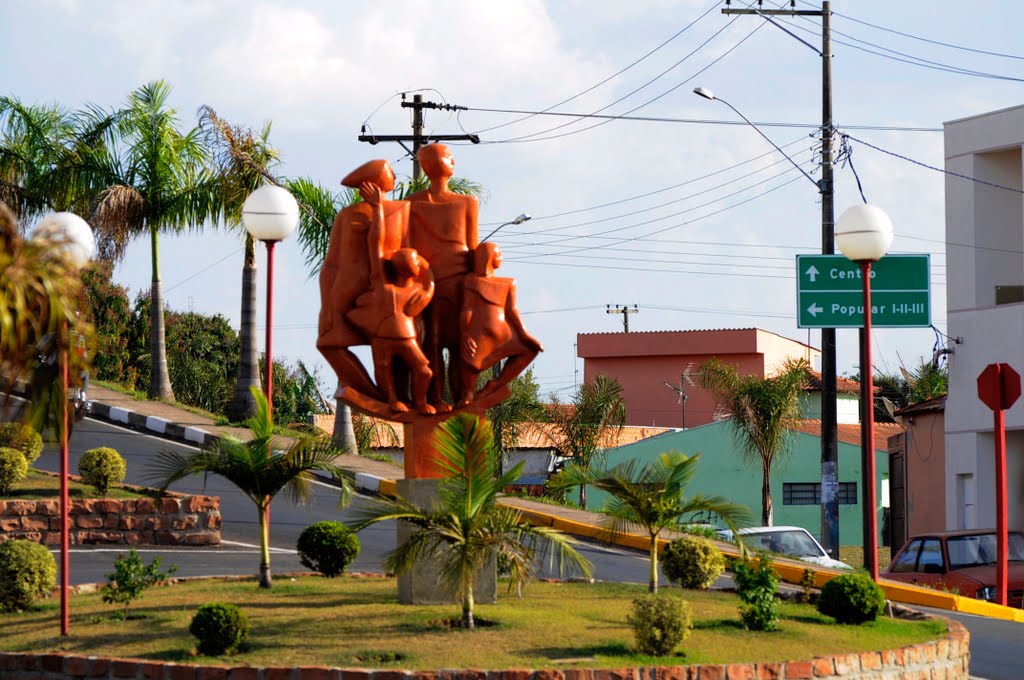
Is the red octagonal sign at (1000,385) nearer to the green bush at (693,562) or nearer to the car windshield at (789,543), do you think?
Result: the car windshield at (789,543)

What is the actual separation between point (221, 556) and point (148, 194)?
1312cm

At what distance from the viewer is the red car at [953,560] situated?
18641mm

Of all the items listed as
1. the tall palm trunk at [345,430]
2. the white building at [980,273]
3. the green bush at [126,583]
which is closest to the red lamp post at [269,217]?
the green bush at [126,583]

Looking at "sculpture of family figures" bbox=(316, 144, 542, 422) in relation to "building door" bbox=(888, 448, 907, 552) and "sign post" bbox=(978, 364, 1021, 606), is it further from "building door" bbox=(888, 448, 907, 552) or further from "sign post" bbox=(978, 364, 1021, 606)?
"building door" bbox=(888, 448, 907, 552)

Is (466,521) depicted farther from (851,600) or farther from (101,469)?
(101,469)

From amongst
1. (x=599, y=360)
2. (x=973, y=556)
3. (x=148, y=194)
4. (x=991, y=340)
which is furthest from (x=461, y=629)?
(x=599, y=360)

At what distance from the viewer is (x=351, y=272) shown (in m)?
13.4

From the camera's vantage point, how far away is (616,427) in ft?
107

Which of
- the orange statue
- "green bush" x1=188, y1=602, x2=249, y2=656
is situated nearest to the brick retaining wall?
"green bush" x1=188, y1=602, x2=249, y2=656

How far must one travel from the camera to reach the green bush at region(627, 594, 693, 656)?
1082 centimetres

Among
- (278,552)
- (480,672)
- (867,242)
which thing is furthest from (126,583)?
(867,242)

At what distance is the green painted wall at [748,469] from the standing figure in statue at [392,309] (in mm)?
26944

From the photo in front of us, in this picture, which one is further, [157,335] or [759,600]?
[157,335]

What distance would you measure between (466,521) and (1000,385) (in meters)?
8.76
